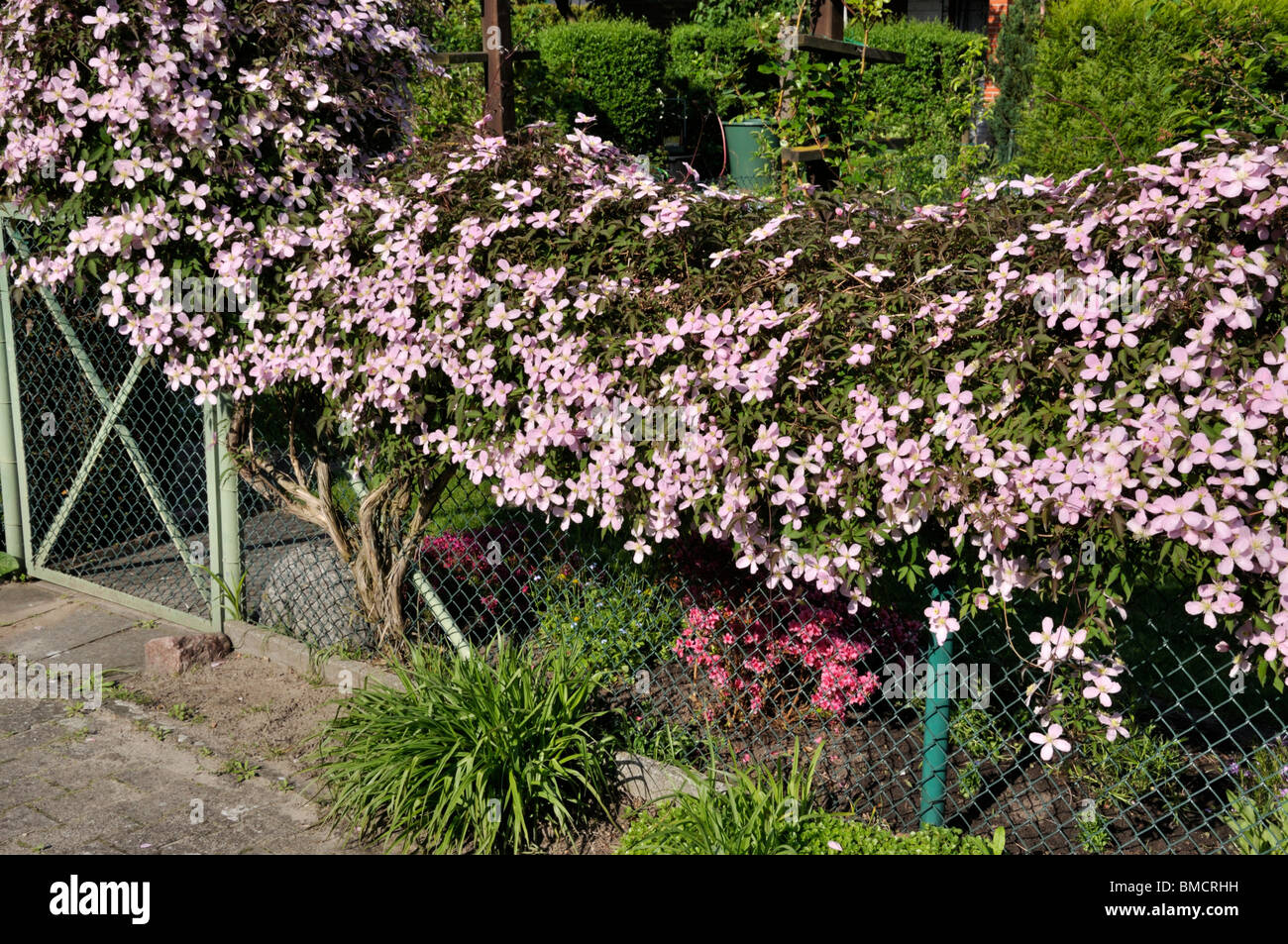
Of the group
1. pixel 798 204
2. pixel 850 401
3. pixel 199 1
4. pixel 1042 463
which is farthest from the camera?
pixel 199 1

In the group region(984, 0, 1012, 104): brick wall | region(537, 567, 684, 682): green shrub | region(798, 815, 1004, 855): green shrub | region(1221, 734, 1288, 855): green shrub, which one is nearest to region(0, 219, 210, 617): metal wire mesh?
region(537, 567, 684, 682): green shrub

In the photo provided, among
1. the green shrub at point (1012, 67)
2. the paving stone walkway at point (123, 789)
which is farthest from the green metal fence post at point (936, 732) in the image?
the green shrub at point (1012, 67)

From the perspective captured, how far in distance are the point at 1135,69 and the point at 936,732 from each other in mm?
5309

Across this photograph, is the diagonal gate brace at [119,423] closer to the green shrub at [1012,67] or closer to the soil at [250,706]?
the soil at [250,706]

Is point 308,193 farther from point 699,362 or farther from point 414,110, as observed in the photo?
point 699,362

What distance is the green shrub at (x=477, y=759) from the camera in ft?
10.5

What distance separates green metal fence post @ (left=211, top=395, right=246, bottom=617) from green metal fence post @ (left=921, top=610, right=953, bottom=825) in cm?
297

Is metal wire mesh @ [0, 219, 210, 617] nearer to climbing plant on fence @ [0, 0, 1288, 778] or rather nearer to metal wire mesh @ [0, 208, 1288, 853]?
metal wire mesh @ [0, 208, 1288, 853]

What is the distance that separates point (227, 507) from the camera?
4609mm

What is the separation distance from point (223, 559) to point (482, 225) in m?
2.18

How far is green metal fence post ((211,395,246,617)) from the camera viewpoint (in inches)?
176

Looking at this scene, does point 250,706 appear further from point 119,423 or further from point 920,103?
point 920,103
